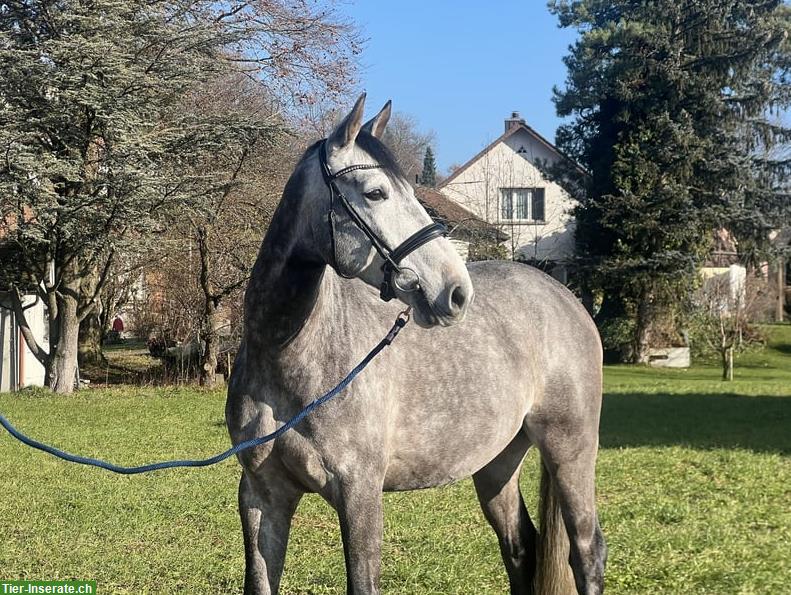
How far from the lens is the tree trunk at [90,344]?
63.9 feet

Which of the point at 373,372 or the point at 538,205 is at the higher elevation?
the point at 538,205

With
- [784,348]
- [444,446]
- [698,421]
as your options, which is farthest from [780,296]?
[444,446]

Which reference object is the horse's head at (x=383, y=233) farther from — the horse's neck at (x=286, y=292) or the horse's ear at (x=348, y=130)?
the horse's neck at (x=286, y=292)

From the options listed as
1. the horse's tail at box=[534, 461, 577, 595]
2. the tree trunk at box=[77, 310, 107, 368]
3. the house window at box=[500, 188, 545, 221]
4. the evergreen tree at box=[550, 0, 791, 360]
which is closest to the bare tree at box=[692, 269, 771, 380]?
the evergreen tree at box=[550, 0, 791, 360]

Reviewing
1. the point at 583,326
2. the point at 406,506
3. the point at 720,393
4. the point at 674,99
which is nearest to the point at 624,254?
the point at 674,99

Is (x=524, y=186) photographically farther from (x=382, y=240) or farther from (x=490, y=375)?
(x=382, y=240)

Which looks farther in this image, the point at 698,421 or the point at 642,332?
the point at 642,332

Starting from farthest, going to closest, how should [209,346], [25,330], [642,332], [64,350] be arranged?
[642,332], [209,346], [25,330], [64,350]

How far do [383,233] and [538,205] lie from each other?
96.9ft

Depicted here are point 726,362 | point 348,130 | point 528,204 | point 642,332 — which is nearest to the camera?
point 348,130

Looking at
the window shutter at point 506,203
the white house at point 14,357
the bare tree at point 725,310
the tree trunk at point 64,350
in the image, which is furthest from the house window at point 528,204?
the white house at point 14,357

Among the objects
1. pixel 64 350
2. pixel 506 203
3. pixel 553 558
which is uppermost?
pixel 506 203

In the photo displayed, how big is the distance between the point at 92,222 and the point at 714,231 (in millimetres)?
17625

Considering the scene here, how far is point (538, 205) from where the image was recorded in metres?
31.3
